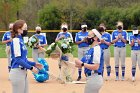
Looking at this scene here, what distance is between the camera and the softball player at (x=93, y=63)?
7926 millimetres

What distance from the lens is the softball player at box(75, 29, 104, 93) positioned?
26.0ft

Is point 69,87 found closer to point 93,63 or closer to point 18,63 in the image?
point 18,63

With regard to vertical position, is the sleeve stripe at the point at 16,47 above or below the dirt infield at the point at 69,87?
above

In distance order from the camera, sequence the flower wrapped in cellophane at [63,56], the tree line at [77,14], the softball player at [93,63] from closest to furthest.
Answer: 1. the softball player at [93,63]
2. the flower wrapped in cellophane at [63,56]
3. the tree line at [77,14]

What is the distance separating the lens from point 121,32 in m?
15.7

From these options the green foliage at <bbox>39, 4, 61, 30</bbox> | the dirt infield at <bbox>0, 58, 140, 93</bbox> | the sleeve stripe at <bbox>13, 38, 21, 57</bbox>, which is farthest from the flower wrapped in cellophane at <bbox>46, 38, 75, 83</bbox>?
the green foliage at <bbox>39, 4, 61, 30</bbox>

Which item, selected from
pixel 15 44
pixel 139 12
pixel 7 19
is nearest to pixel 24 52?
pixel 15 44

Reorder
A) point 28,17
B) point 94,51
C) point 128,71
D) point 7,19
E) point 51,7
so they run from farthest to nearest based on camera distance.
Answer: point 28,17 < point 7,19 < point 51,7 < point 128,71 < point 94,51

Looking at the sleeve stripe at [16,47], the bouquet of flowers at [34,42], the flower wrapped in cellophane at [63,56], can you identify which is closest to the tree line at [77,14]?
the bouquet of flowers at [34,42]

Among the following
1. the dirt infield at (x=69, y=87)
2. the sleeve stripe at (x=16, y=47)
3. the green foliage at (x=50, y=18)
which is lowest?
the dirt infield at (x=69, y=87)

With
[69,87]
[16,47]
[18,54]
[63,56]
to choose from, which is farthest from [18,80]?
[69,87]

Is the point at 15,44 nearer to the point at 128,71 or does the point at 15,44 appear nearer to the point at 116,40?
the point at 116,40

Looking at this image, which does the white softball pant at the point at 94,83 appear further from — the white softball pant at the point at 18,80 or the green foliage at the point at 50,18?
the green foliage at the point at 50,18

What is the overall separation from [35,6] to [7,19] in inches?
479
